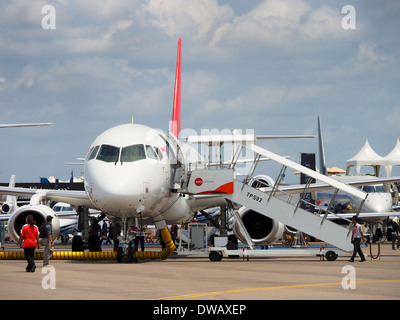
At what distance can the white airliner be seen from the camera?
20453mm

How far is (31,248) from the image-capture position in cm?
1894

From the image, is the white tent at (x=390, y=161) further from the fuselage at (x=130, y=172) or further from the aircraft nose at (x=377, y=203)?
the fuselage at (x=130, y=172)

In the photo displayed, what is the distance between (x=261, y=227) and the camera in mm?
27016

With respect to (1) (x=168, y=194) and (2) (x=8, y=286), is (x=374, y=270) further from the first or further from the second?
(2) (x=8, y=286)

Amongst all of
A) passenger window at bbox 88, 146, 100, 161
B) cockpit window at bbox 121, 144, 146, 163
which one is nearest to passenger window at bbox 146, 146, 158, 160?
cockpit window at bbox 121, 144, 146, 163

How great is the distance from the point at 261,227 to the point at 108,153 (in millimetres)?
8187

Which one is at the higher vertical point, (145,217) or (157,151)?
(157,151)

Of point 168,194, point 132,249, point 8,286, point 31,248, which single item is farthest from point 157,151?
point 8,286

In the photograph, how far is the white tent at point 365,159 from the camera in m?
62.8

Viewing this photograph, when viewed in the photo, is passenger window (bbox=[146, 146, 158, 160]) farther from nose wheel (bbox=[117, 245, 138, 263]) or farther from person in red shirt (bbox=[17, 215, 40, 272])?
person in red shirt (bbox=[17, 215, 40, 272])

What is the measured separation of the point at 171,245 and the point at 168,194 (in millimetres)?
2408

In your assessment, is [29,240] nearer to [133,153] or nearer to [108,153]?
[108,153]

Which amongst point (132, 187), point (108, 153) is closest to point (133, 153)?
point (108, 153)

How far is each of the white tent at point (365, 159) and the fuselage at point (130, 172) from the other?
42.4 metres
